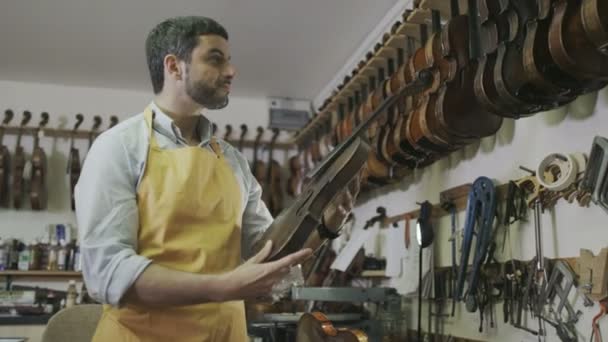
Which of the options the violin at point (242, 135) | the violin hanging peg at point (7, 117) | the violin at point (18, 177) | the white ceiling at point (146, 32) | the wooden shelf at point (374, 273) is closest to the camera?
the wooden shelf at point (374, 273)

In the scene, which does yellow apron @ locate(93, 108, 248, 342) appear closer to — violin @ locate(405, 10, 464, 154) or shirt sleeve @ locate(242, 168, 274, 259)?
shirt sleeve @ locate(242, 168, 274, 259)

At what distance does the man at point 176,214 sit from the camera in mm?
1039

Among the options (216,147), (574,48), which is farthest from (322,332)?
(574,48)

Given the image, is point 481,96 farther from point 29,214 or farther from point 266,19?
point 29,214

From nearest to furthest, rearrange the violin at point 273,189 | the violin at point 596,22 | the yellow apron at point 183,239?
the yellow apron at point 183,239
the violin at point 596,22
the violin at point 273,189

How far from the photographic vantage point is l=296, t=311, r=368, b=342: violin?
1764 millimetres

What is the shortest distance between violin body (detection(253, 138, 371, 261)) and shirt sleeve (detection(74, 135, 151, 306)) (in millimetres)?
284

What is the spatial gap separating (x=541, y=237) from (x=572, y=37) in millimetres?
723

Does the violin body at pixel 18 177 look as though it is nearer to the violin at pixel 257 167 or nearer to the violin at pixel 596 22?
the violin at pixel 257 167

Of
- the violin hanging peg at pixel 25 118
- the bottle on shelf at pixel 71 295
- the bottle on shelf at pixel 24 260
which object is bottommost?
the bottle on shelf at pixel 71 295

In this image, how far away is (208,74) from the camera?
131 centimetres

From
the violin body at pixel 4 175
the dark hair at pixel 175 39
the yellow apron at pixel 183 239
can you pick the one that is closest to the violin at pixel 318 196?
the yellow apron at pixel 183 239

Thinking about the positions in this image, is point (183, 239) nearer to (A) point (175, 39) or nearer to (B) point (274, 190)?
(A) point (175, 39)

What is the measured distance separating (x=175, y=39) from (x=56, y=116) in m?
3.61
